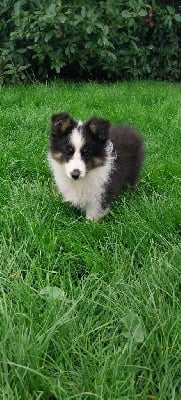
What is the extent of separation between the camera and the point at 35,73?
9305 mm

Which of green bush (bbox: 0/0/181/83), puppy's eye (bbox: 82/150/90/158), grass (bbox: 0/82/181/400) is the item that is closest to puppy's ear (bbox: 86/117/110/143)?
puppy's eye (bbox: 82/150/90/158)

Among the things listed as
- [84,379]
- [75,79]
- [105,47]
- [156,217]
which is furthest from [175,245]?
[75,79]

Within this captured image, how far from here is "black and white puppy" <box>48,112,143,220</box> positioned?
3832 millimetres

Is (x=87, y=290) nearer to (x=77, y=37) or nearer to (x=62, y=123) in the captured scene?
(x=62, y=123)

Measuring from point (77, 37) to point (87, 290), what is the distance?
6.47 meters

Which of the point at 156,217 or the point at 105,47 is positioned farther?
the point at 105,47

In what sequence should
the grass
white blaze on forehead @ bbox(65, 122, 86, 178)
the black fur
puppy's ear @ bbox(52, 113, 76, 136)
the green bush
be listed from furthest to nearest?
1. the green bush
2. the black fur
3. puppy's ear @ bbox(52, 113, 76, 136)
4. white blaze on forehead @ bbox(65, 122, 86, 178)
5. the grass

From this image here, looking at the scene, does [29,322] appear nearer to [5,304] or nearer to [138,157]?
[5,304]

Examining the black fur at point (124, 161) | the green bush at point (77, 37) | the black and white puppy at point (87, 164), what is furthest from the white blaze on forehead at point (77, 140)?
the green bush at point (77, 37)

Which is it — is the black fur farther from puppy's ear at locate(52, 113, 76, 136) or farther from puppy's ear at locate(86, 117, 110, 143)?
puppy's ear at locate(52, 113, 76, 136)

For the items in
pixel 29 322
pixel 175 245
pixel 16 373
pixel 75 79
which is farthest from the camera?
pixel 75 79

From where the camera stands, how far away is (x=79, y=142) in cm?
382

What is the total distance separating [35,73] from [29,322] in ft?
24.4

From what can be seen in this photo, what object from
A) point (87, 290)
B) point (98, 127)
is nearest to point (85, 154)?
point (98, 127)
